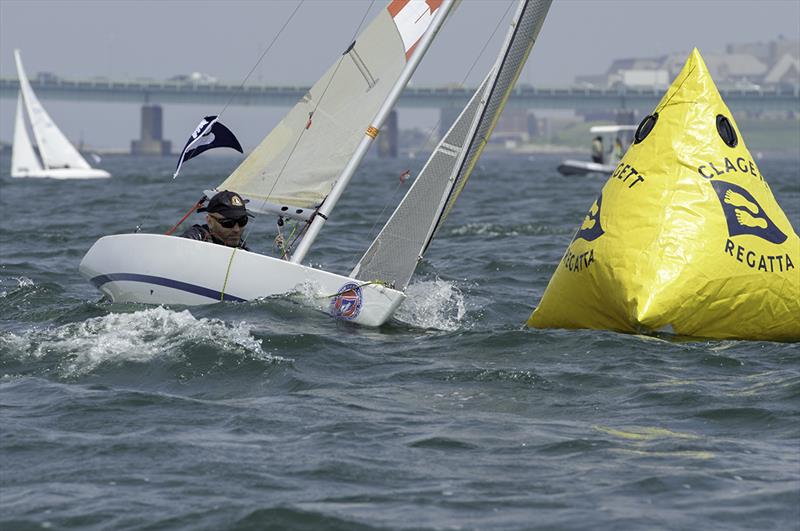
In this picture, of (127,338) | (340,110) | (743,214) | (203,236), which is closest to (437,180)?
(340,110)

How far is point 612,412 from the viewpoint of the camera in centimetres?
960

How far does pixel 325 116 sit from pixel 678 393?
5.81m

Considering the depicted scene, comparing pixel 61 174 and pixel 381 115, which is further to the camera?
pixel 61 174

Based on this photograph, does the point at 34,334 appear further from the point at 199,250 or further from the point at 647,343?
the point at 647,343

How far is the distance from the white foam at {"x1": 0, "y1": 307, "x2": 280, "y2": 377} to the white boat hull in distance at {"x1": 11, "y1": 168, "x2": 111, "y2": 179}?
210 feet

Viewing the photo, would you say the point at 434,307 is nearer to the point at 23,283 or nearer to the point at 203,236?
the point at 203,236

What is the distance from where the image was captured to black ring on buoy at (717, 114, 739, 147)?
12.8 m

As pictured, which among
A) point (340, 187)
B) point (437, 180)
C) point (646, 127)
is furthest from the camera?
point (340, 187)

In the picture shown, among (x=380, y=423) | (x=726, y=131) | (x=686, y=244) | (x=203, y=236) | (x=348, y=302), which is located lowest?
(x=380, y=423)

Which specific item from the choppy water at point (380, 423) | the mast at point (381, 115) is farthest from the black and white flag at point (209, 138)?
the choppy water at point (380, 423)

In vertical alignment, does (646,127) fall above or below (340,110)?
below

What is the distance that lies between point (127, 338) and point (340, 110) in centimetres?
405

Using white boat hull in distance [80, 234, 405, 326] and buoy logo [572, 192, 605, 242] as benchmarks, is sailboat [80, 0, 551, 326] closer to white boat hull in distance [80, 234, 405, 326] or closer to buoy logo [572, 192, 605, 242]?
white boat hull in distance [80, 234, 405, 326]

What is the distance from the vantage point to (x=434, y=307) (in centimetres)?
1529
